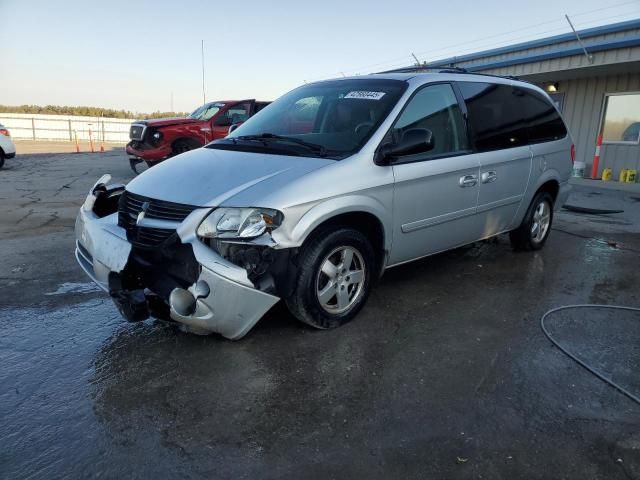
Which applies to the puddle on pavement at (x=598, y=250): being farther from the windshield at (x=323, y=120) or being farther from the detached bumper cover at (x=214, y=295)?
the detached bumper cover at (x=214, y=295)

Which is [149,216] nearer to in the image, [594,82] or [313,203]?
→ [313,203]

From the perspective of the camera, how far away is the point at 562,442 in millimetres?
2398

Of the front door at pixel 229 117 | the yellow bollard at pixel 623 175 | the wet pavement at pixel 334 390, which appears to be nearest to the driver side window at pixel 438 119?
the wet pavement at pixel 334 390

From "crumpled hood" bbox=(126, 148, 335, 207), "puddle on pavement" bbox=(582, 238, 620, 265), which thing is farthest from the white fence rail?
"puddle on pavement" bbox=(582, 238, 620, 265)

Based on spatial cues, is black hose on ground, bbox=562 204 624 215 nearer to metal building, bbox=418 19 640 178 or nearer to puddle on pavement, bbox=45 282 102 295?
metal building, bbox=418 19 640 178

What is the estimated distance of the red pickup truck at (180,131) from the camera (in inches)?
448

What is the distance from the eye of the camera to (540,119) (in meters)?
5.35

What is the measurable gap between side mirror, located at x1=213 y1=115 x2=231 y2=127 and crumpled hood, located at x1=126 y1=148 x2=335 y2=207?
8.74 metres

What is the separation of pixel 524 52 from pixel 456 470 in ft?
50.3

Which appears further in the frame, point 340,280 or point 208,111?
point 208,111

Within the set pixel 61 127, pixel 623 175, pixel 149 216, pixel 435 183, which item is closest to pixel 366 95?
pixel 435 183

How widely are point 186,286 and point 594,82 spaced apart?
550 inches

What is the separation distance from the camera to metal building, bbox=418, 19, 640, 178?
11.4m

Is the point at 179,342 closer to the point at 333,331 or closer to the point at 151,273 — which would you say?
the point at 151,273
